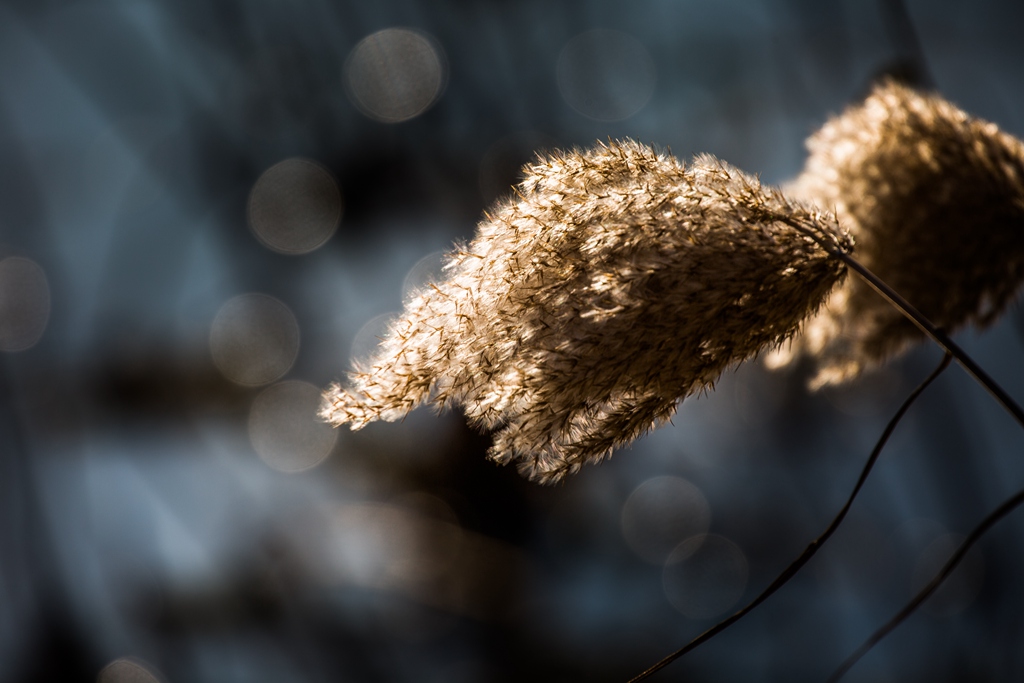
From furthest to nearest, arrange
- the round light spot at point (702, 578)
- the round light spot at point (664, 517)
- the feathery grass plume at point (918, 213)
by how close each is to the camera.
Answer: the round light spot at point (702, 578)
the round light spot at point (664, 517)
the feathery grass plume at point (918, 213)

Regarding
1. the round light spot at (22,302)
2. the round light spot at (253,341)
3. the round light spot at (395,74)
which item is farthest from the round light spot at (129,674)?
the round light spot at (395,74)

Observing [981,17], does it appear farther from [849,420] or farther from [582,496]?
[582,496]

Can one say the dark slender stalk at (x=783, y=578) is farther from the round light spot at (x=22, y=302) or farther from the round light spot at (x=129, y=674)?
the round light spot at (x=129, y=674)

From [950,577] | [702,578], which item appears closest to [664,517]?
[702,578]

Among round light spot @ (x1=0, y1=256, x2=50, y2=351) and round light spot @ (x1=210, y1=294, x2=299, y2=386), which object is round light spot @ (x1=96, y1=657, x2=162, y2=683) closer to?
round light spot @ (x1=210, y1=294, x2=299, y2=386)

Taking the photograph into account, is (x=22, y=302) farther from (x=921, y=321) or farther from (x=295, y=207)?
(x=921, y=321)

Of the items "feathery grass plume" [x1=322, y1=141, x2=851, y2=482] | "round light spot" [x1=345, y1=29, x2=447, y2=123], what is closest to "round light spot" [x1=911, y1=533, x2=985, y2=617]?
"feathery grass plume" [x1=322, y1=141, x2=851, y2=482]
